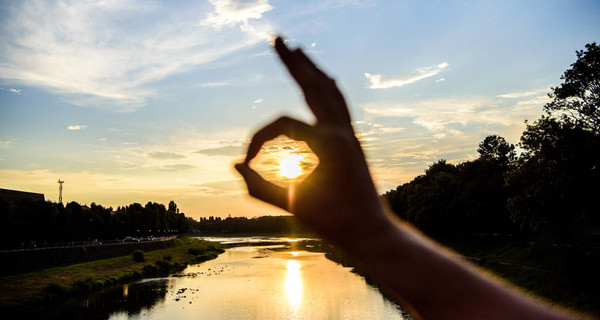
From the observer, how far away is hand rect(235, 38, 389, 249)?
1444 millimetres

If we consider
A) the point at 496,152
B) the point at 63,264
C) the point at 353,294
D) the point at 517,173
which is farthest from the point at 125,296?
the point at 496,152

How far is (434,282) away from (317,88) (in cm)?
76

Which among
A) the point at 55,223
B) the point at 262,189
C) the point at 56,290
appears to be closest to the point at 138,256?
the point at 55,223

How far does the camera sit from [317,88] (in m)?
1.51

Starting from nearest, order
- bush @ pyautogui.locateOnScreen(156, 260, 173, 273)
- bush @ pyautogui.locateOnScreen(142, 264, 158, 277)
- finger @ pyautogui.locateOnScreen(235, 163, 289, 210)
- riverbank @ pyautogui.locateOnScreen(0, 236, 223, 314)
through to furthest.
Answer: finger @ pyautogui.locateOnScreen(235, 163, 289, 210)
riverbank @ pyautogui.locateOnScreen(0, 236, 223, 314)
bush @ pyautogui.locateOnScreen(142, 264, 158, 277)
bush @ pyautogui.locateOnScreen(156, 260, 173, 273)

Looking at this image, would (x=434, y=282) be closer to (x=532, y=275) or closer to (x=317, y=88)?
(x=317, y=88)

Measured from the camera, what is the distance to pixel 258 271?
234 ft

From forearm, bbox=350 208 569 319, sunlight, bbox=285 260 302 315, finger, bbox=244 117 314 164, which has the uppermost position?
finger, bbox=244 117 314 164

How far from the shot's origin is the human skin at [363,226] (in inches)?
52.1

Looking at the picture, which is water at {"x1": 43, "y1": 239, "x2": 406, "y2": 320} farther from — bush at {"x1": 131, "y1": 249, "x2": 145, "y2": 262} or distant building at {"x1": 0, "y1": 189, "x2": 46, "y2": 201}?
distant building at {"x1": 0, "y1": 189, "x2": 46, "y2": 201}

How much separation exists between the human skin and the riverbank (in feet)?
152

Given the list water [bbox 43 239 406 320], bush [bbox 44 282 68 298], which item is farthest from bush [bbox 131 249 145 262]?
bush [bbox 44 282 68 298]

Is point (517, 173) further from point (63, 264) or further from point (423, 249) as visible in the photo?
point (63, 264)

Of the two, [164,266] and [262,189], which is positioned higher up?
[262,189]
